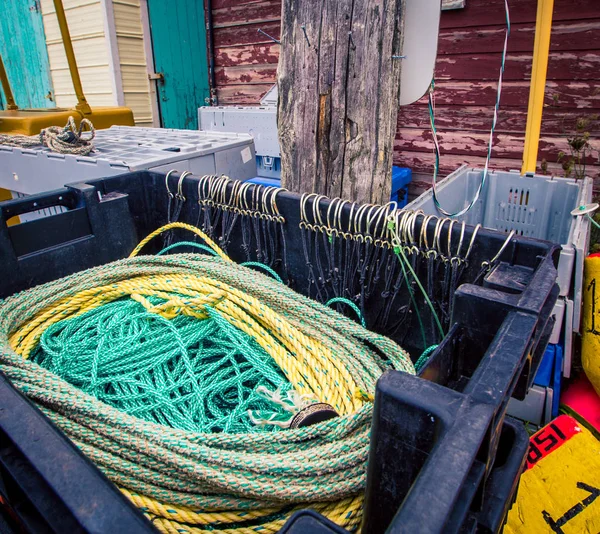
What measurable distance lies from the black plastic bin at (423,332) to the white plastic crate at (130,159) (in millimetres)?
321

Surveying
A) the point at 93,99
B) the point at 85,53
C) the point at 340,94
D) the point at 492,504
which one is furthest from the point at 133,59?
the point at 492,504

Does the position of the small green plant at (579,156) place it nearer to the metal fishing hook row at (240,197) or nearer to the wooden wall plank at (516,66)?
the wooden wall plank at (516,66)

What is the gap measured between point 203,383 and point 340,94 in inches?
47.3

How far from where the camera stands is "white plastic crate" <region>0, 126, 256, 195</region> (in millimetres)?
2426

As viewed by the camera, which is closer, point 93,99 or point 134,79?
point 134,79

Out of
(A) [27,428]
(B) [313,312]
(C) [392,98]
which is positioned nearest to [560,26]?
(C) [392,98]

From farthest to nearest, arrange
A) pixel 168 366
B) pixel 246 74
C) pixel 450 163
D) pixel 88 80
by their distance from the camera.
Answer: pixel 88 80 → pixel 246 74 → pixel 450 163 → pixel 168 366

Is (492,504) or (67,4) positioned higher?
(67,4)

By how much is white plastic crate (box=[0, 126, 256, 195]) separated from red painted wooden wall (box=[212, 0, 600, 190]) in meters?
2.28

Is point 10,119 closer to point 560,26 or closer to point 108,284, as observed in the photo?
point 108,284

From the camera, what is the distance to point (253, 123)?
3.67 meters

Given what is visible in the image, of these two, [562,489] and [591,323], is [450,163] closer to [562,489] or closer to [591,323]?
[591,323]

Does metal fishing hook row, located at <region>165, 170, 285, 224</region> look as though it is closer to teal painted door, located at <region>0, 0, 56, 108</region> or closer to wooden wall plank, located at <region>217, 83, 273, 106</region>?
wooden wall plank, located at <region>217, 83, 273, 106</region>

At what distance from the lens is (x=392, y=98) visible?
1741 millimetres
